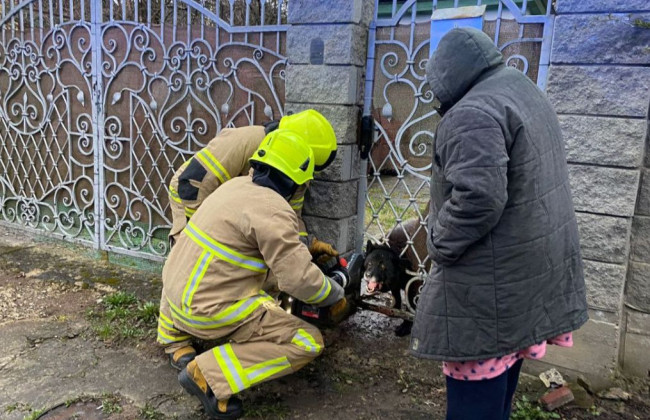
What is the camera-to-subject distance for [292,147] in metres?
2.65

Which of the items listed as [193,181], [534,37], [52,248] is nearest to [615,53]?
[534,37]

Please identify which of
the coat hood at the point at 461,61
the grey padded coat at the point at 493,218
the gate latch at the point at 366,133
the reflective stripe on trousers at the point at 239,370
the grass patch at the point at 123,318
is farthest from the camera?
the grass patch at the point at 123,318

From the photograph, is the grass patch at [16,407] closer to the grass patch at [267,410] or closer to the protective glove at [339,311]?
the grass patch at [267,410]

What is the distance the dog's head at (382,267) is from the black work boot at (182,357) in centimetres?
118

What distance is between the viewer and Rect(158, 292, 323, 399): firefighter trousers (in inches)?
104

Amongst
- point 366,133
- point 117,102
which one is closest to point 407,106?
point 366,133

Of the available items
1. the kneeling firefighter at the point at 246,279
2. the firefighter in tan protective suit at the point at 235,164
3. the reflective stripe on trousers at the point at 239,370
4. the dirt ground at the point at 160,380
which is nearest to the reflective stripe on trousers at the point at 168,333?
the firefighter in tan protective suit at the point at 235,164

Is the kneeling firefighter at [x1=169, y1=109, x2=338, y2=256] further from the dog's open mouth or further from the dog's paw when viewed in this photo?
the dog's paw

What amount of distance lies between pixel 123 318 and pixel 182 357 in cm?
96

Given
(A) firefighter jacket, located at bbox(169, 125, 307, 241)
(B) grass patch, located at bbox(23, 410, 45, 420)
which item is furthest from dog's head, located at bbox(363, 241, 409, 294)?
(B) grass patch, located at bbox(23, 410, 45, 420)

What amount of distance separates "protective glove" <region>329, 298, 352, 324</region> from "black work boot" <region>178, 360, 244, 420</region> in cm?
77

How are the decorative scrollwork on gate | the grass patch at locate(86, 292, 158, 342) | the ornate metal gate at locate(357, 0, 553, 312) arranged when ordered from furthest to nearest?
the decorative scrollwork on gate → the grass patch at locate(86, 292, 158, 342) → the ornate metal gate at locate(357, 0, 553, 312)

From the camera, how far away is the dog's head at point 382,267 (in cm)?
347

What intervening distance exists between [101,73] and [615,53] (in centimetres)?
379
